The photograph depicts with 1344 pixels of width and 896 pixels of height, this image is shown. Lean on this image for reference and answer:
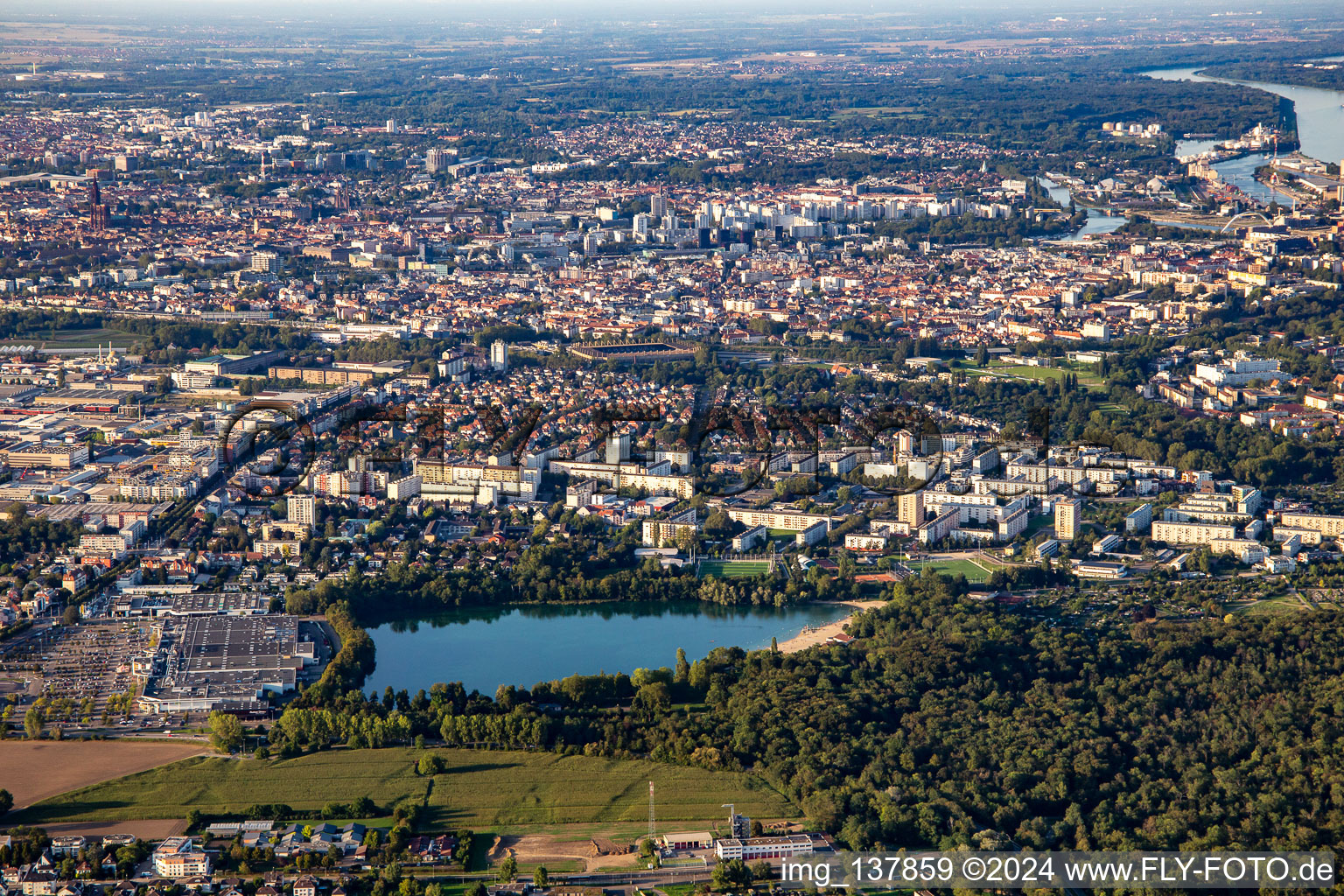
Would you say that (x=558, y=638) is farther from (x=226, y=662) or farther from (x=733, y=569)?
(x=226, y=662)

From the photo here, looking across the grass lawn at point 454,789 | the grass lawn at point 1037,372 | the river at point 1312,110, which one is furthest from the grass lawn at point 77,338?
the river at point 1312,110

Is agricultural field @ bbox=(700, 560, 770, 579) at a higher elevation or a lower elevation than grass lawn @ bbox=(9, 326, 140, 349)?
lower

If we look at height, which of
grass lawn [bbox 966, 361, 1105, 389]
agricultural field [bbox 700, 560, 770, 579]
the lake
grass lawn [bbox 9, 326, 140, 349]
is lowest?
grass lawn [bbox 966, 361, 1105, 389]

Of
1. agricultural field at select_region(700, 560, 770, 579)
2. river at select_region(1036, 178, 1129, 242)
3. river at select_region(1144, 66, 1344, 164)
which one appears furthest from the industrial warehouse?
river at select_region(1144, 66, 1344, 164)

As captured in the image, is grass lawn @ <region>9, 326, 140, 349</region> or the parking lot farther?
grass lawn @ <region>9, 326, 140, 349</region>

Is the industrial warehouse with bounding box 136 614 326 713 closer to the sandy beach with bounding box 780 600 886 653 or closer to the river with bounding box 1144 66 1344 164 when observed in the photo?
the sandy beach with bounding box 780 600 886 653

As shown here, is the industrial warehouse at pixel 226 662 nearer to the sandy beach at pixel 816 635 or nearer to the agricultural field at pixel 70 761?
the agricultural field at pixel 70 761

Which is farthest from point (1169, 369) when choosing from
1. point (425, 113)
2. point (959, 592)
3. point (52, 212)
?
point (425, 113)

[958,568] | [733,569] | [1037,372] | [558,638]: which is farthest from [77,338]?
[958,568]
